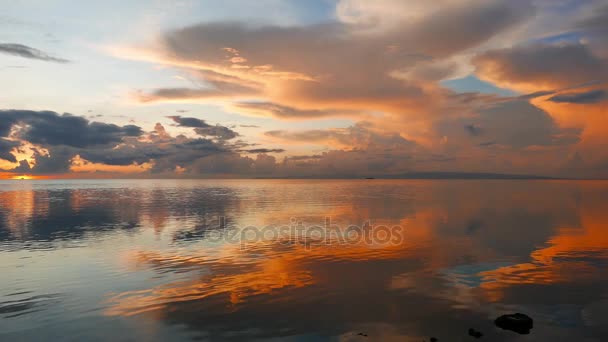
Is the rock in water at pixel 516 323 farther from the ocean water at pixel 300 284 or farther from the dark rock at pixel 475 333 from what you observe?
the dark rock at pixel 475 333

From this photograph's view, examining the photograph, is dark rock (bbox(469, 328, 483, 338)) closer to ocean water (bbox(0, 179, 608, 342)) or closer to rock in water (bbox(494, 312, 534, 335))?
ocean water (bbox(0, 179, 608, 342))

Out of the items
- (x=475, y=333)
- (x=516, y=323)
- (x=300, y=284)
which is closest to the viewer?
(x=475, y=333)

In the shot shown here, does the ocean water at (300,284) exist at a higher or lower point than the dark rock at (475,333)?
lower

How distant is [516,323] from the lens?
1912 centimetres

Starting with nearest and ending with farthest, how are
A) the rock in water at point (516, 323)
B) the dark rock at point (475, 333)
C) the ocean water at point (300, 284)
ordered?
1. the dark rock at point (475, 333)
2. the rock in water at point (516, 323)
3. the ocean water at point (300, 284)

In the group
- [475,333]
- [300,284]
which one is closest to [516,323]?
[475,333]

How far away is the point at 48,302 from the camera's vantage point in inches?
923

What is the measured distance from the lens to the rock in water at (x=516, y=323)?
1902 centimetres

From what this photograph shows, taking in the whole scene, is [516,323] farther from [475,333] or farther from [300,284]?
[300,284]

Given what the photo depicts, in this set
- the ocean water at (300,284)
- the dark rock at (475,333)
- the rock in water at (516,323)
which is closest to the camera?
the dark rock at (475,333)

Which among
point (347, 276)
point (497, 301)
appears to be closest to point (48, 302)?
point (347, 276)

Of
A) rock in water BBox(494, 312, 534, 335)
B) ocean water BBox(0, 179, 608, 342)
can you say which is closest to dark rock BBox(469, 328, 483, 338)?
ocean water BBox(0, 179, 608, 342)

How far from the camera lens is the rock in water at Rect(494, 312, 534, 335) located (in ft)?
62.4

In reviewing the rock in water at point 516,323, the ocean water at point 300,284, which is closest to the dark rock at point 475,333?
the ocean water at point 300,284
